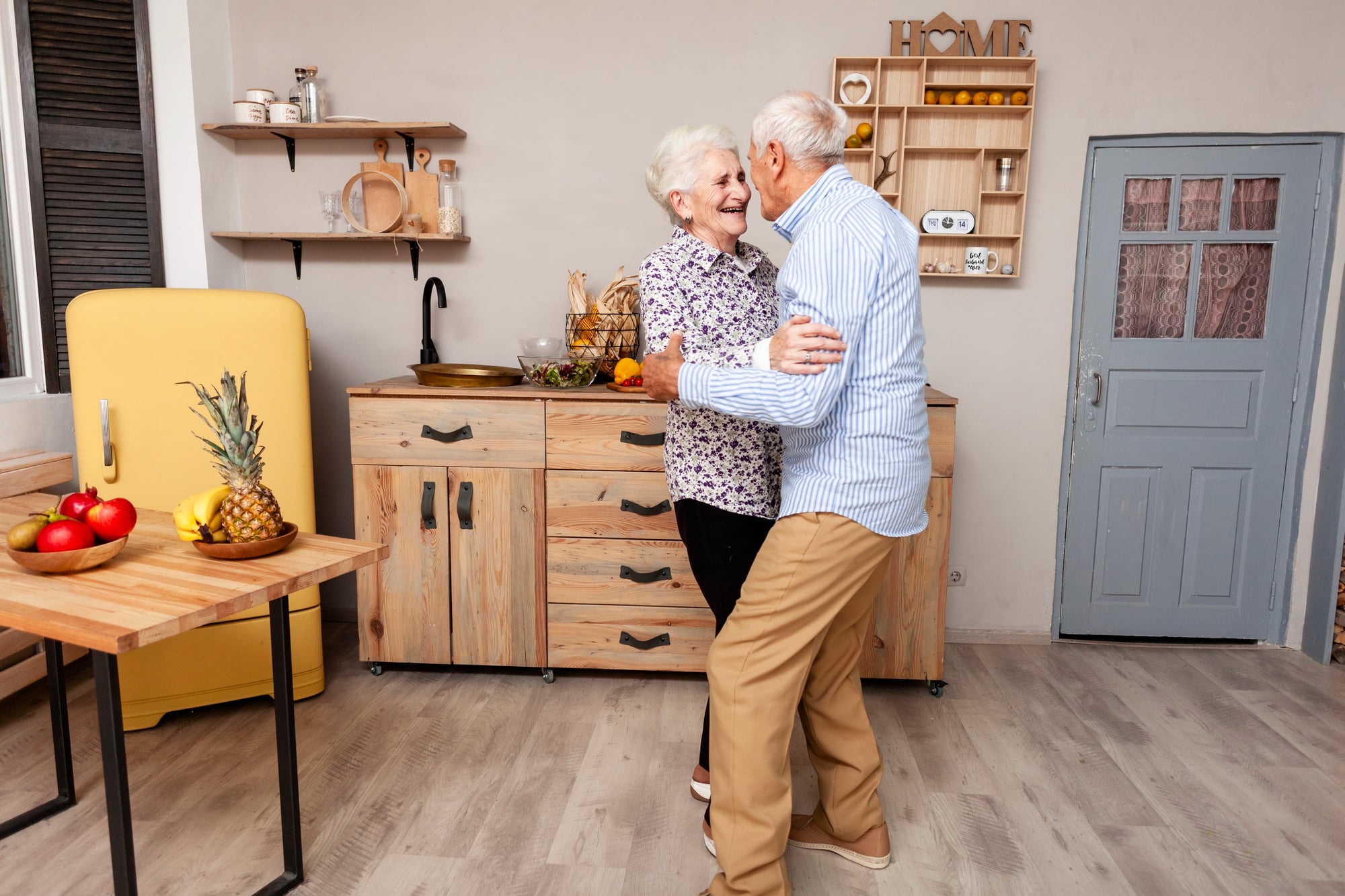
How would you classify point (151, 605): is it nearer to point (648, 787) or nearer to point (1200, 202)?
point (648, 787)

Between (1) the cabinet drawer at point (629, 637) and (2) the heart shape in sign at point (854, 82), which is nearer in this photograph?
(1) the cabinet drawer at point (629, 637)

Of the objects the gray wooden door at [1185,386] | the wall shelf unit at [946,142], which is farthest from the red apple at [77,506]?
the gray wooden door at [1185,386]

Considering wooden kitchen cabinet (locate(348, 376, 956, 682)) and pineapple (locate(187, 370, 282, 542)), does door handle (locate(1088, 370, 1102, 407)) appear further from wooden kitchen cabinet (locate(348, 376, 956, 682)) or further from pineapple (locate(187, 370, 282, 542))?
pineapple (locate(187, 370, 282, 542))

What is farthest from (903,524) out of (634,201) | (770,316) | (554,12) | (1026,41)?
(554,12)

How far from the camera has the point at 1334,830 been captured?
2029 millimetres

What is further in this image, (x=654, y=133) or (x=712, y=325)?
(x=654, y=133)

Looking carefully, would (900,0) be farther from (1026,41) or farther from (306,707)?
(306,707)

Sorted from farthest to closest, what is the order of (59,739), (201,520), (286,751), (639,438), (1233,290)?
1. (1233,290)
2. (639,438)
3. (59,739)
4. (286,751)
5. (201,520)

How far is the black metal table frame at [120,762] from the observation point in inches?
54.2

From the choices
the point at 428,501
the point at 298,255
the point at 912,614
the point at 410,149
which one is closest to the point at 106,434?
the point at 428,501

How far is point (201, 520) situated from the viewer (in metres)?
1.58

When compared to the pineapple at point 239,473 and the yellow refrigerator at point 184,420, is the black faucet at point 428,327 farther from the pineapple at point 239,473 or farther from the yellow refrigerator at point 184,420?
the pineapple at point 239,473

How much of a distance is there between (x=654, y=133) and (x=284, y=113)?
1.31 meters

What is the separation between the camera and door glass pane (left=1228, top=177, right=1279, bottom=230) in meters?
3.00
